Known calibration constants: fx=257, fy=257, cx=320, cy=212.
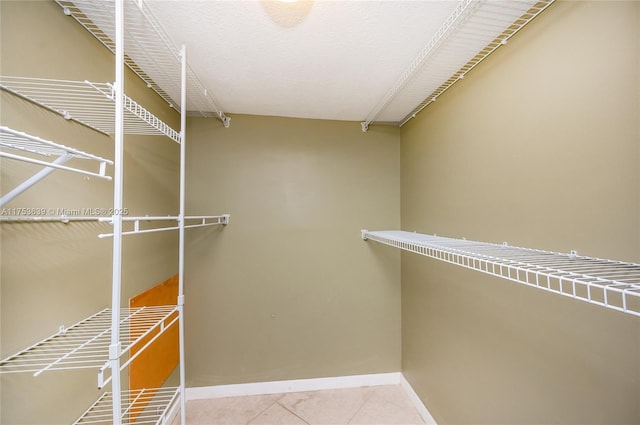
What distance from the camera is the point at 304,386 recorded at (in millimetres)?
1968

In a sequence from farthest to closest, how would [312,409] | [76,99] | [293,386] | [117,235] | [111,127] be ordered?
[293,386] < [312,409] < [111,127] < [76,99] < [117,235]

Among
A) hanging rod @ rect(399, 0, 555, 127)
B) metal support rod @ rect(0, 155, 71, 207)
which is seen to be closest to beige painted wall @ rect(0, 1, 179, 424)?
metal support rod @ rect(0, 155, 71, 207)

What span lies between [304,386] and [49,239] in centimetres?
184

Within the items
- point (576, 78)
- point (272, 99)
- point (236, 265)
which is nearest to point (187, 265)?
point (236, 265)

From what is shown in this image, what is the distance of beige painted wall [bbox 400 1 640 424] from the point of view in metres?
0.72

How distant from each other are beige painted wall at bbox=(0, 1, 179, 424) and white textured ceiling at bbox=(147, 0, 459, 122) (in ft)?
1.14

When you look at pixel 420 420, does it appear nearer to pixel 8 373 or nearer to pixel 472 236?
pixel 472 236

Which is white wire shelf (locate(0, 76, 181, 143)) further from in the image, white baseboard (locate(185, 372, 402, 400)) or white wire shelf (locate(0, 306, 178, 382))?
white baseboard (locate(185, 372, 402, 400))

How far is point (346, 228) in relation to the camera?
6.75 feet

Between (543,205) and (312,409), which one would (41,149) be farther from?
(312,409)

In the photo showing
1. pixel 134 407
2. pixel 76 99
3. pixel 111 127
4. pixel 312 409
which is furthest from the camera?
pixel 312 409

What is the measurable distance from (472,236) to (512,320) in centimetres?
40

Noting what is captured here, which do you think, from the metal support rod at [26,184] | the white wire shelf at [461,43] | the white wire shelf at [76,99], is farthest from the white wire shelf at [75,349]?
the white wire shelf at [461,43]

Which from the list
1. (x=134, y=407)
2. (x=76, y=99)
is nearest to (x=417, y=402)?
(x=134, y=407)
